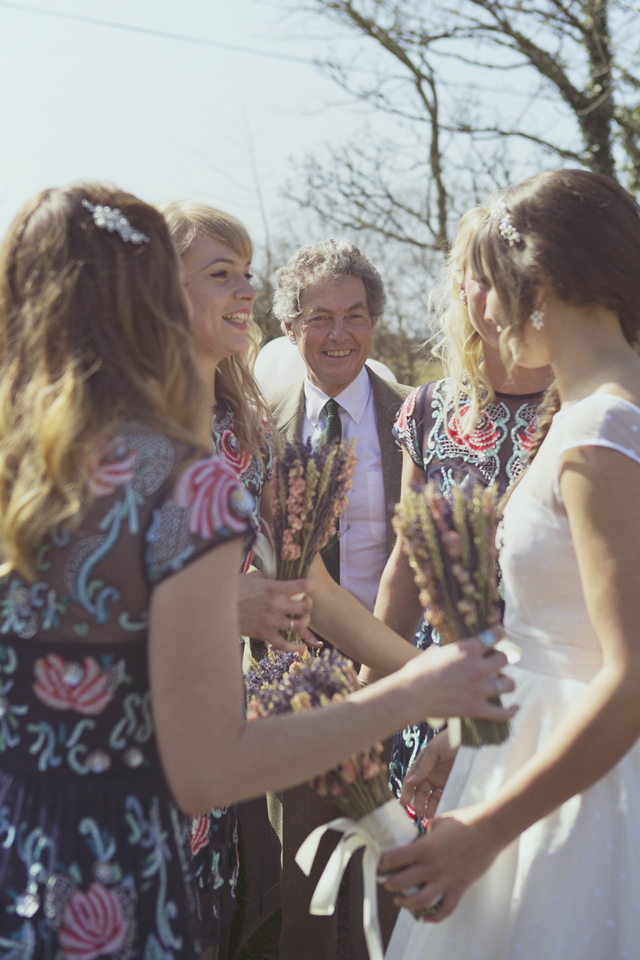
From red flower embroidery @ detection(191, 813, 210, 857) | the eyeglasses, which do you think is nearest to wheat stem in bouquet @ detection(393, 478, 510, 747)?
red flower embroidery @ detection(191, 813, 210, 857)

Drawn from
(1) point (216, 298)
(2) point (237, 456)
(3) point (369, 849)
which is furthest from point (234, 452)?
(3) point (369, 849)

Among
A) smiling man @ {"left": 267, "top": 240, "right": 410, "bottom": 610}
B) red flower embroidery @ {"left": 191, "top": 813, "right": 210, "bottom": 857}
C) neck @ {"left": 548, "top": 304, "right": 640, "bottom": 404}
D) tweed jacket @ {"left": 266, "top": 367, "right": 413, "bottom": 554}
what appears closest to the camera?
neck @ {"left": 548, "top": 304, "right": 640, "bottom": 404}

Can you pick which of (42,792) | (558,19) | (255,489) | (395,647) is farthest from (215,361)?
(558,19)

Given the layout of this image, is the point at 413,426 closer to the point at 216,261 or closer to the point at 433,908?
the point at 216,261

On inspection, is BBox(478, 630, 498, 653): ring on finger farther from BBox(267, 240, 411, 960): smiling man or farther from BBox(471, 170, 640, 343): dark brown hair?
BBox(267, 240, 411, 960): smiling man

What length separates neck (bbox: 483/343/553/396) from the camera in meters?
2.71

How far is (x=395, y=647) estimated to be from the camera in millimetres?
2451

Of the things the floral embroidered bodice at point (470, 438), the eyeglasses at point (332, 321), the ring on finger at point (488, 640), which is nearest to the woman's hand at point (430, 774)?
the ring on finger at point (488, 640)

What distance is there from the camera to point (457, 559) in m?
1.50

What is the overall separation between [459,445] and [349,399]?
1.13m

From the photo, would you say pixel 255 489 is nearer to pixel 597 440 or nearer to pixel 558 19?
pixel 597 440

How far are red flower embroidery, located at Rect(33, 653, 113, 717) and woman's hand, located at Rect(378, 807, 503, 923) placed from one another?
0.64m

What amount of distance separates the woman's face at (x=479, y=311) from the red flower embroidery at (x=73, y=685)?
5.78 ft

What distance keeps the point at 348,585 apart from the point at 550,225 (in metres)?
1.99
